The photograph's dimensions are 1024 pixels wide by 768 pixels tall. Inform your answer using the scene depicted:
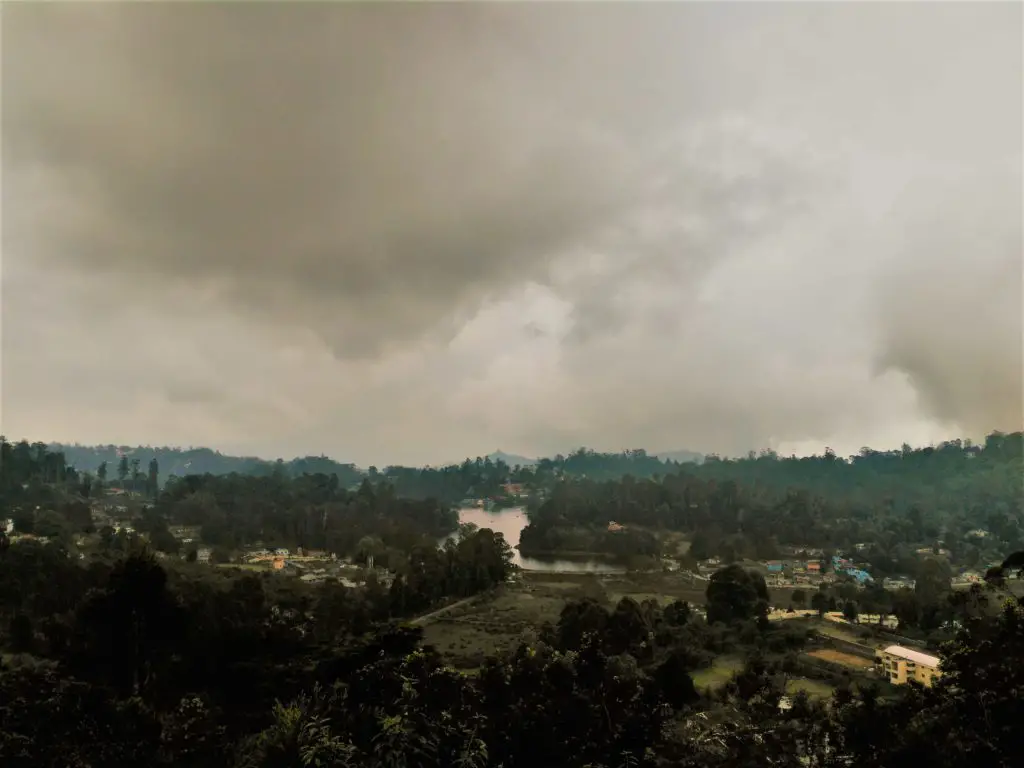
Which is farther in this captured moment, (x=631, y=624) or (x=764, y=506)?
(x=764, y=506)

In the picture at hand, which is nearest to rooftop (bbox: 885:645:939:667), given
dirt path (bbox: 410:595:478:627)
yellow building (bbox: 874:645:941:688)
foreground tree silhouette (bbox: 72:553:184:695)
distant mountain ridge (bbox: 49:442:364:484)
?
yellow building (bbox: 874:645:941:688)

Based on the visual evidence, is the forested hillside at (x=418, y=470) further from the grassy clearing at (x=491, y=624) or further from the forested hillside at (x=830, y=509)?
the grassy clearing at (x=491, y=624)

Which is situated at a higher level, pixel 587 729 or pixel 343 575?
pixel 587 729

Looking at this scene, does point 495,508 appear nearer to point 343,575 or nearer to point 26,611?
point 343,575

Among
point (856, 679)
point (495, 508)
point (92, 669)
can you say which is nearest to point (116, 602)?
point (92, 669)

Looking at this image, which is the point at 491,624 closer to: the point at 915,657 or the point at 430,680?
the point at 915,657

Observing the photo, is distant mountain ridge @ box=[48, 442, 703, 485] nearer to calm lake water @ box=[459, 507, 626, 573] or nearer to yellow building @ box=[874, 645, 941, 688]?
calm lake water @ box=[459, 507, 626, 573]
